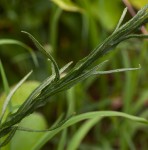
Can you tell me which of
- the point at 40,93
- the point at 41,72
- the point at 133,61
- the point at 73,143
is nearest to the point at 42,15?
the point at 41,72

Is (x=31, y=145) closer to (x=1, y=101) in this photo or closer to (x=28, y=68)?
(x=1, y=101)

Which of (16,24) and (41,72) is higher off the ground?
(16,24)

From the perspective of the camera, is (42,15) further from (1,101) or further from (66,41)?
(1,101)

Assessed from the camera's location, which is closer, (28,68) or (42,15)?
(28,68)

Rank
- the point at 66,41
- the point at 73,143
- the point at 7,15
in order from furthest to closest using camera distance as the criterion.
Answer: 1. the point at 66,41
2. the point at 7,15
3. the point at 73,143

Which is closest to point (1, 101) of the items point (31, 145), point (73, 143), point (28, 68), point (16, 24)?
point (31, 145)

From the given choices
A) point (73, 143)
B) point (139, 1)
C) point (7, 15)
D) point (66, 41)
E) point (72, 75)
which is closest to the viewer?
point (72, 75)

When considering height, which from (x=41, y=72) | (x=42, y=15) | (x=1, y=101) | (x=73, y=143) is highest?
(x=42, y=15)
